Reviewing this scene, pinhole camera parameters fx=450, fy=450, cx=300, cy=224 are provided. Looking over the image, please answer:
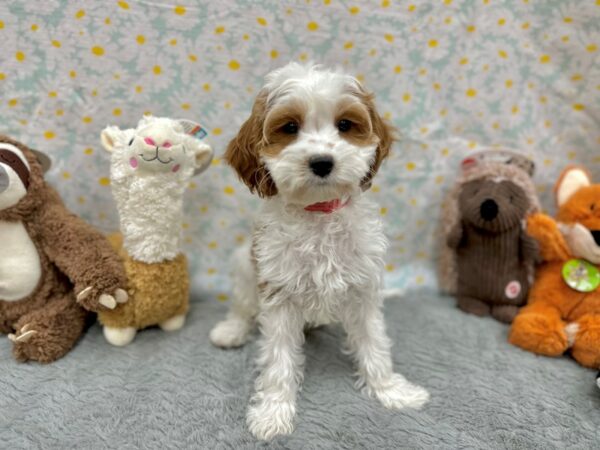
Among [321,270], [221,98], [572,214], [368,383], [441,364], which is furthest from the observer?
[221,98]

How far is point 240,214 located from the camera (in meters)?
2.41

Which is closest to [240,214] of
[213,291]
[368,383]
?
[213,291]

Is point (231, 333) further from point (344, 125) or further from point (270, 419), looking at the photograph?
point (344, 125)

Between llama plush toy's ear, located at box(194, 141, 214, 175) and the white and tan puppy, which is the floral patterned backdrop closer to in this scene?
llama plush toy's ear, located at box(194, 141, 214, 175)

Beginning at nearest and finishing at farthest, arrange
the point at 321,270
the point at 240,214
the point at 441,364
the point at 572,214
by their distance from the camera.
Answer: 1. the point at 321,270
2. the point at 441,364
3. the point at 572,214
4. the point at 240,214

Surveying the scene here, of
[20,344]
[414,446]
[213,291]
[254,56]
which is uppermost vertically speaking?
[254,56]

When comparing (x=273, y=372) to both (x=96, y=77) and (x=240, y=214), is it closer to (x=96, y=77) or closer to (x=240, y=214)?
(x=240, y=214)

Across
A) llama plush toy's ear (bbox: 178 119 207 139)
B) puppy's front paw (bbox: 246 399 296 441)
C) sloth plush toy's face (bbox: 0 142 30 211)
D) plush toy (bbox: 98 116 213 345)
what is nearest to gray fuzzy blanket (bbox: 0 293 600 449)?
puppy's front paw (bbox: 246 399 296 441)

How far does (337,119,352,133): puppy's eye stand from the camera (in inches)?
60.3

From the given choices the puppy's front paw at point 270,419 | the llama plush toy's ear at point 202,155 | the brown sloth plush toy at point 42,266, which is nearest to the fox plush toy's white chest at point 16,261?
the brown sloth plush toy at point 42,266

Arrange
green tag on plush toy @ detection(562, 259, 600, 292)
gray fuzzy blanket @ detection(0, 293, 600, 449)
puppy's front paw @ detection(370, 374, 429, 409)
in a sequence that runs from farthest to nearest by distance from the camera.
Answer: green tag on plush toy @ detection(562, 259, 600, 292)
puppy's front paw @ detection(370, 374, 429, 409)
gray fuzzy blanket @ detection(0, 293, 600, 449)

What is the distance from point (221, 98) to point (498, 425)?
183 cm

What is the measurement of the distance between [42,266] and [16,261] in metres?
0.10

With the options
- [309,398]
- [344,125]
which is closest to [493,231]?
[344,125]
